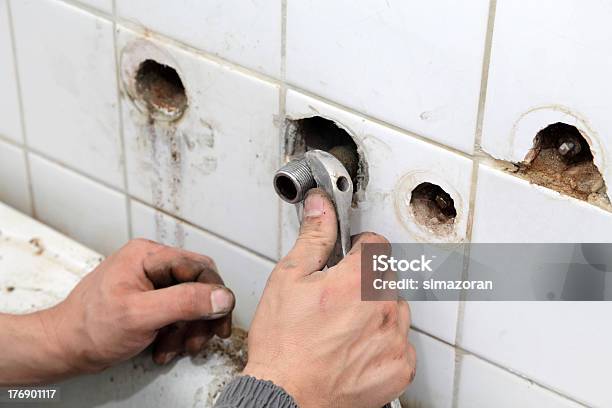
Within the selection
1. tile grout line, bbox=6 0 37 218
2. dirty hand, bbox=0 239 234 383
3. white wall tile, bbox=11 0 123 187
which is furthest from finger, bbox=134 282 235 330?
tile grout line, bbox=6 0 37 218

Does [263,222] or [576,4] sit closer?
[576,4]

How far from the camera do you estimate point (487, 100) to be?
704mm

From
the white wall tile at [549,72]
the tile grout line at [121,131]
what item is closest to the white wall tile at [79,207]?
the tile grout line at [121,131]

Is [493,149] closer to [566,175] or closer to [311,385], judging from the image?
[566,175]

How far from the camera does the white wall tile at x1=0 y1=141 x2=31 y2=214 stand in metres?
1.12

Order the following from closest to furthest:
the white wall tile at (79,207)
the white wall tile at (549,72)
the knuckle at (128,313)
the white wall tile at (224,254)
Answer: the white wall tile at (549,72), the knuckle at (128,313), the white wall tile at (224,254), the white wall tile at (79,207)

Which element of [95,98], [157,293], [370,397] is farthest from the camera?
[95,98]

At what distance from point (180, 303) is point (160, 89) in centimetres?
23

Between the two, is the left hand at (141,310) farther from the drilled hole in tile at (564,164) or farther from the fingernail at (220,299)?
the drilled hole in tile at (564,164)

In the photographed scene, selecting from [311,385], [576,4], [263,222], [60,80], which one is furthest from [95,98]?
[576,4]

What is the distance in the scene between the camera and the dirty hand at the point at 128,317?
2.77 feet

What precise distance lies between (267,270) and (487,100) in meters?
0.31

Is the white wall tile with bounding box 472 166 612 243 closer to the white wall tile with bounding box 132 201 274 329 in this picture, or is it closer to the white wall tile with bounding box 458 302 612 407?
the white wall tile with bounding box 458 302 612 407

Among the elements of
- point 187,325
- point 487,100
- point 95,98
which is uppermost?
point 487,100
